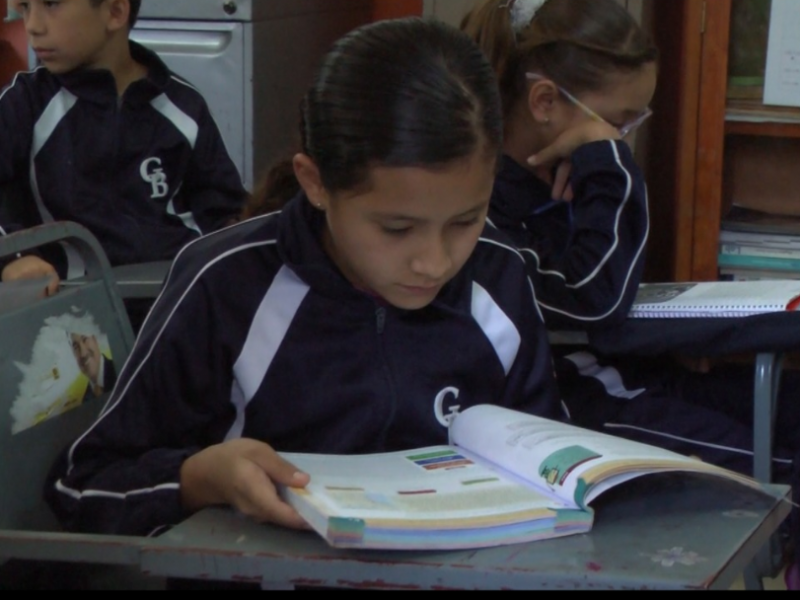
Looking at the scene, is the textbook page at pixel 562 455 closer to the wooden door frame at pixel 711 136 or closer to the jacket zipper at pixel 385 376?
the jacket zipper at pixel 385 376

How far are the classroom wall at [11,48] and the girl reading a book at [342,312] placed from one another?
→ 7.37ft

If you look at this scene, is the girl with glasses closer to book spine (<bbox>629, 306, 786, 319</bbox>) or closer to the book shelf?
book spine (<bbox>629, 306, 786, 319</bbox>)

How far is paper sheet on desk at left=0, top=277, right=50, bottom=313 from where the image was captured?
1.28 m

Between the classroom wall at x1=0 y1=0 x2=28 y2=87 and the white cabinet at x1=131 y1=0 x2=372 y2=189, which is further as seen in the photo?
the classroom wall at x1=0 y1=0 x2=28 y2=87

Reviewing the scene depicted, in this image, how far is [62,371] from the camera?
130 cm

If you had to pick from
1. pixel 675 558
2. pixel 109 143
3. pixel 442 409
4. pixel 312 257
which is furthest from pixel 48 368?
pixel 109 143

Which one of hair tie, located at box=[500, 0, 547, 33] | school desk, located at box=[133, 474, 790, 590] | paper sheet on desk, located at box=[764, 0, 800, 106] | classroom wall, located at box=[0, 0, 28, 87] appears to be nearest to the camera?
school desk, located at box=[133, 474, 790, 590]

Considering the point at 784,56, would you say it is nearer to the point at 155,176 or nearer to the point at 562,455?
the point at 155,176

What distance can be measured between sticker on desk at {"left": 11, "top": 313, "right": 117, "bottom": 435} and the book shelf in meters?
1.68

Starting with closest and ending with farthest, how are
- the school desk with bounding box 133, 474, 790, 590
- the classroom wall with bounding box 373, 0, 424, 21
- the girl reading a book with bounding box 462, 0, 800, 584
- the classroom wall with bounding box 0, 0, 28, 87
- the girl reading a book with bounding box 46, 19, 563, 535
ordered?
the school desk with bounding box 133, 474, 790, 590
the girl reading a book with bounding box 46, 19, 563, 535
the girl reading a book with bounding box 462, 0, 800, 584
the classroom wall with bounding box 0, 0, 28, 87
the classroom wall with bounding box 373, 0, 424, 21

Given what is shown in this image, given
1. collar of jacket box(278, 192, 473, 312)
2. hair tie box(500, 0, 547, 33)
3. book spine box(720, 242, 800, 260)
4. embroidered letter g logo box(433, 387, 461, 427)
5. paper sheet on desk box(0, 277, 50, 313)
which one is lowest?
book spine box(720, 242, 800, 260)

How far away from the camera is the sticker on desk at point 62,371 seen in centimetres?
124

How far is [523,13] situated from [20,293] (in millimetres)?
952

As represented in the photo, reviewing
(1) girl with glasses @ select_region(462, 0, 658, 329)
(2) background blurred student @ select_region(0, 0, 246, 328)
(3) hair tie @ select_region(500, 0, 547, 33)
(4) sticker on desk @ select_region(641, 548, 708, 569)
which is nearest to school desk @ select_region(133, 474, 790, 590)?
(4) sticker on desk @ select_region(641, 548, 708, 569)
